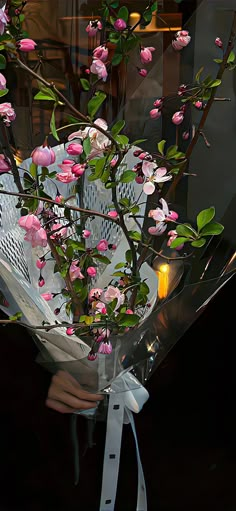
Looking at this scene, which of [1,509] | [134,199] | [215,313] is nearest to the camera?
[134,199]

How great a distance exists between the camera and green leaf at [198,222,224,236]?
610 millimetres

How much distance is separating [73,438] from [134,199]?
0.36m

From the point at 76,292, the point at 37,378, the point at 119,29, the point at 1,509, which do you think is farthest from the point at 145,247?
the point at 1,509

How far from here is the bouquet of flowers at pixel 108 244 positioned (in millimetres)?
626

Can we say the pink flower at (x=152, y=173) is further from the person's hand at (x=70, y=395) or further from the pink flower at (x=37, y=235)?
the person's hand at (x=70, y=395)

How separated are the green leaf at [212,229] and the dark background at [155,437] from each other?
500 millimetres

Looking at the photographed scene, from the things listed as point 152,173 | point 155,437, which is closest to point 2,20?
point 152,173

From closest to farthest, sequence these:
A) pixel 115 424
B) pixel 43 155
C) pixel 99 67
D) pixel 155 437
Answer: pixel 43 155
pixel 99 67
pixel 115 424
pixel 155 437

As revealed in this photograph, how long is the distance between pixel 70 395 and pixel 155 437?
369 mm

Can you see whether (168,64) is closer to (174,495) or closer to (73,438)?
(73,438)

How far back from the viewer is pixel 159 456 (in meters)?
1.10

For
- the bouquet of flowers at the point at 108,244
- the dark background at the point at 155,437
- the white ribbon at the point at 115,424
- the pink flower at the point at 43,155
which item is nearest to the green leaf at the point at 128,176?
the bouquet of flowers at the point at 108,244

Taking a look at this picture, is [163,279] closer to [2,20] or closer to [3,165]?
[3,165]

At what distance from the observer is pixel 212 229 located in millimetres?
616
